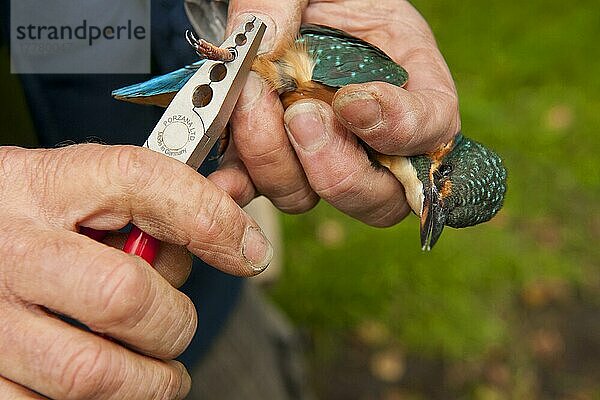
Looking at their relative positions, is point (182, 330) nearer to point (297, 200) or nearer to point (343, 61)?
point (297, 200)

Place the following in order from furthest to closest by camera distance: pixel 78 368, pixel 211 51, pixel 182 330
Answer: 1. pixel 211 51
2. pixel 182 330
3. pixel 78 368

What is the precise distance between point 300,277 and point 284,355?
3.06ft

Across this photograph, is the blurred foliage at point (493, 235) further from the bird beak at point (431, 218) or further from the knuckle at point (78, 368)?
the knuckle at point (78, 368)

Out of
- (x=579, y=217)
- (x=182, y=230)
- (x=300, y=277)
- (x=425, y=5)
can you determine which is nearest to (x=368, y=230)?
(x=300, y=277)

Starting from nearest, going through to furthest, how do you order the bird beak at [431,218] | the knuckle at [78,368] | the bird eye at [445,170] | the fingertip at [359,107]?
the knuckle at [78,368], the fingertip at [359,107], the bird beak at [431,218], the bird eye at [445,170]

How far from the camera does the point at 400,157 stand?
1646mm

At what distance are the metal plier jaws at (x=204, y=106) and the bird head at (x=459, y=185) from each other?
430mm

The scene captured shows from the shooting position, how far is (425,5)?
5664 mm

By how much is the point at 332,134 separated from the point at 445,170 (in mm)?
272

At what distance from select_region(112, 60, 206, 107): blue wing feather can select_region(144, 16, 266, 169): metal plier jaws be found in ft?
0.27

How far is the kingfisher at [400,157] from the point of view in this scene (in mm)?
1603

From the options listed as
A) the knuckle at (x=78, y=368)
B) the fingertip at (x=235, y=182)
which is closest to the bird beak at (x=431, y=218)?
the fingertip at (x=235, y=182)

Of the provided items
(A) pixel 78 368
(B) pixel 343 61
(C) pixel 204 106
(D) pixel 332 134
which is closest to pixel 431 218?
(D) pixel 332 134

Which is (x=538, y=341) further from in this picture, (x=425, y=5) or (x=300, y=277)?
(x=425, y=5)
